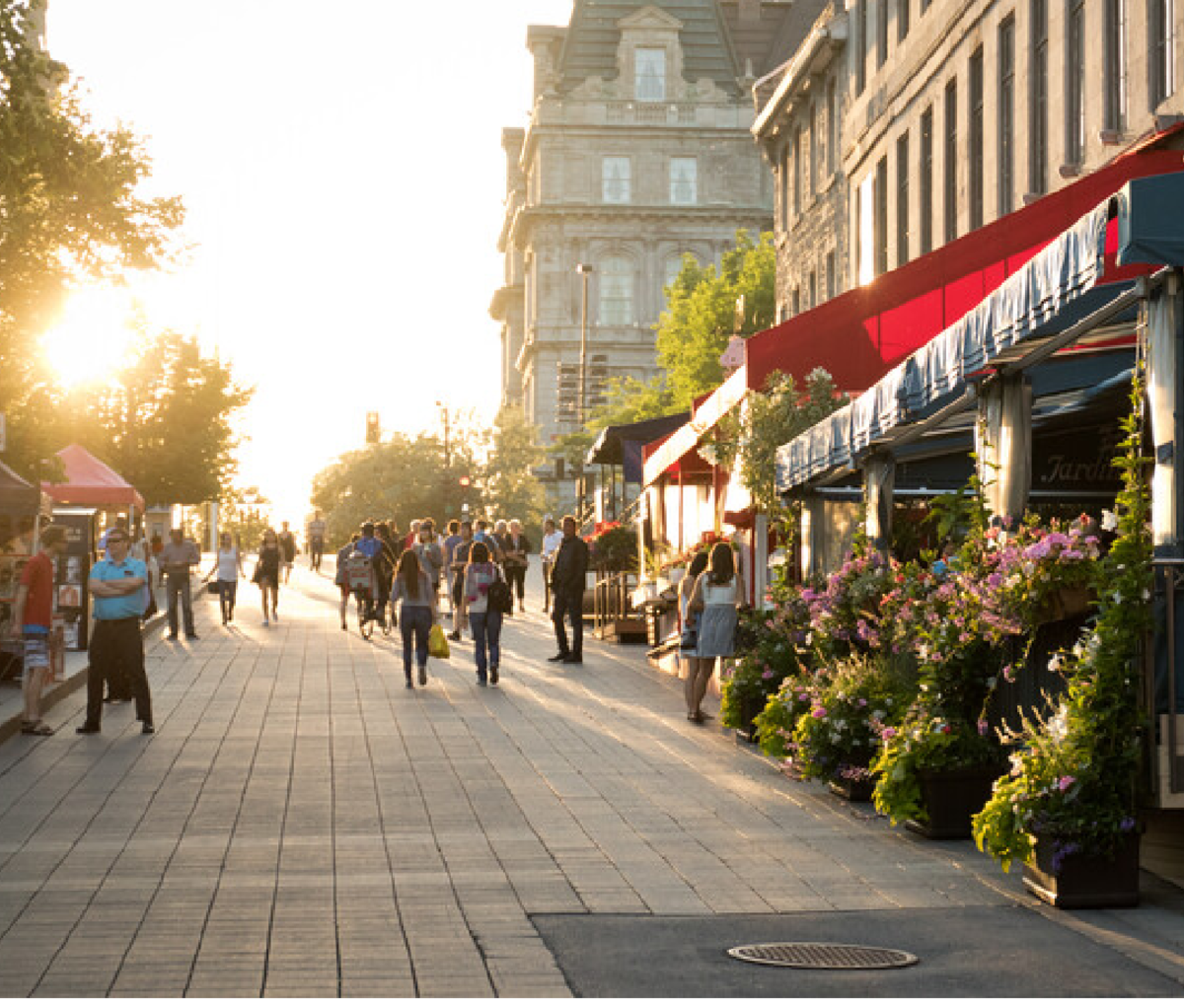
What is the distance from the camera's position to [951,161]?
30.8 m

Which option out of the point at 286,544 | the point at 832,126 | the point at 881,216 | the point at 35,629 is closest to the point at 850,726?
the point at 35,629

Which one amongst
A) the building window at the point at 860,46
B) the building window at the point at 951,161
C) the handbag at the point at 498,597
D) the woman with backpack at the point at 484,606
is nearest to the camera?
the woman with backpack at the point at 484,606

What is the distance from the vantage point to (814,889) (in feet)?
33.7

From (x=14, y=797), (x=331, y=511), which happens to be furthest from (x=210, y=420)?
(x=14, y=797)

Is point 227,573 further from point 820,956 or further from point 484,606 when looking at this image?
point 820,956

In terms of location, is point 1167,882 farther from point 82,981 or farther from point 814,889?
point 82,981

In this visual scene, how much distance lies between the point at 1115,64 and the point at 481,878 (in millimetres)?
15080

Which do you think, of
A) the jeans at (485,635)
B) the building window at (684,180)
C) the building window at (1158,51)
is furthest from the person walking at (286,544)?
the building window at (684,180)

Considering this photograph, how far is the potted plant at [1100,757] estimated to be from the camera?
942cm

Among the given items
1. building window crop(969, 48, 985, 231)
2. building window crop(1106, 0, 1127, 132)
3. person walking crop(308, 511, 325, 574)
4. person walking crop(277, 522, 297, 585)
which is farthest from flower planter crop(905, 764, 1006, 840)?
person walking crop(308, 511, 325, 574)

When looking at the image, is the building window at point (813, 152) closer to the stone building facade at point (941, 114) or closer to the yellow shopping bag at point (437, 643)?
the stone building facade at point (941, 114)

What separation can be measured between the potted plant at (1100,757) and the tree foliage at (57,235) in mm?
15964

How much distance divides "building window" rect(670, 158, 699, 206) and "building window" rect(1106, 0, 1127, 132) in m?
85.6

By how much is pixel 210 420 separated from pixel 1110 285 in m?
64.7
